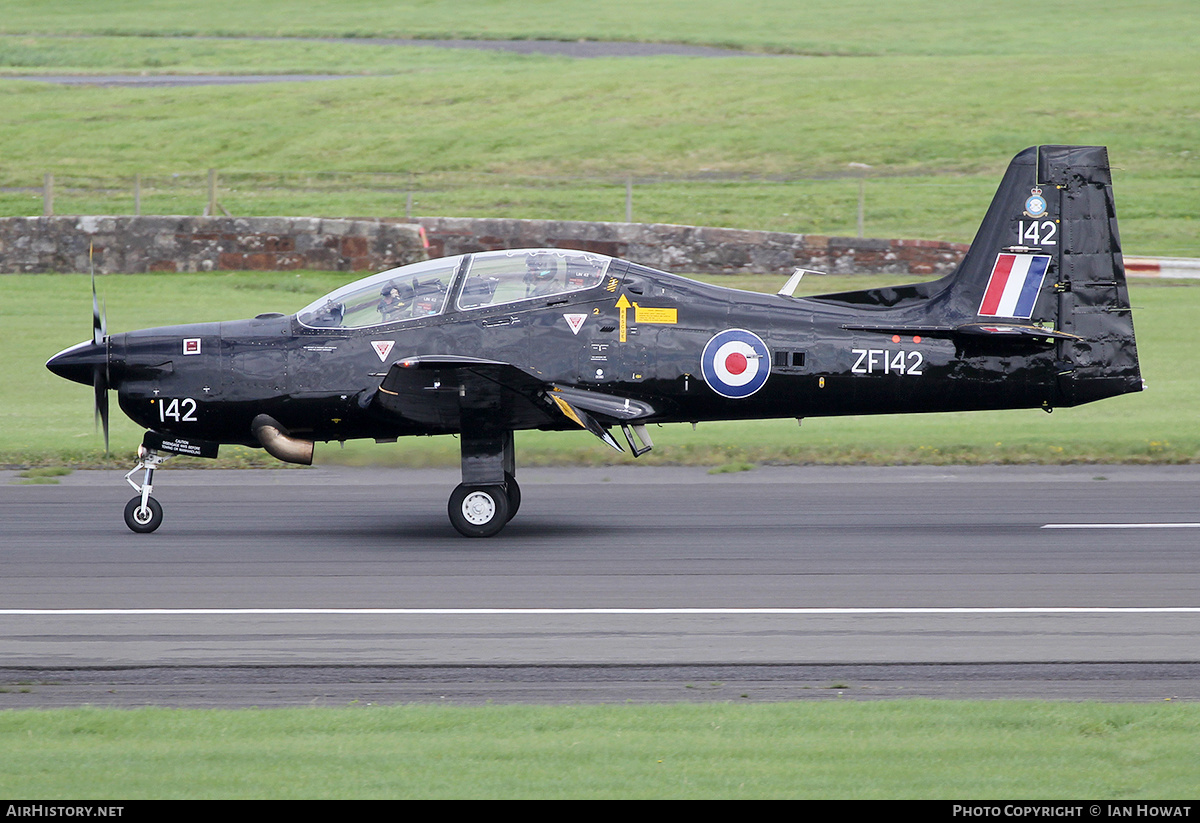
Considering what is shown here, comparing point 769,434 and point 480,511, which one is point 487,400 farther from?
point 769,434

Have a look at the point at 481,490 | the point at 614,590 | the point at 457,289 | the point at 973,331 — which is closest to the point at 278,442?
the point at 481,490

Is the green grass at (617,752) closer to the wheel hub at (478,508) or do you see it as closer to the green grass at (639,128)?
the wheel hub at (478,508)

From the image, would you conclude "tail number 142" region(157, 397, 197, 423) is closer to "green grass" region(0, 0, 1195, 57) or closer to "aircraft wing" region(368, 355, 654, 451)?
"aircraft wing" region(368, 355, 654, 451)

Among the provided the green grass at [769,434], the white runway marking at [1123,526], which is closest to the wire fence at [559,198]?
the green grass at [769,434]

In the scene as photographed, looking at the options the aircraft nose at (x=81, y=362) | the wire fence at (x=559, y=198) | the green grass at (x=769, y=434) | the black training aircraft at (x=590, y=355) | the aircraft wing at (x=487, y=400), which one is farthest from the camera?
the wire fence at (x=559, y=198)

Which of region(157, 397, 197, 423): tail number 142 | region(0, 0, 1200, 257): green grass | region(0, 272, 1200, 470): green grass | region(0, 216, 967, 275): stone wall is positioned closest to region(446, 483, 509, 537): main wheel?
region(157, 397, 197, 423): tail number 142

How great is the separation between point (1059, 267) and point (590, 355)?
4499 millimetres

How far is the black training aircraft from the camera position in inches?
498

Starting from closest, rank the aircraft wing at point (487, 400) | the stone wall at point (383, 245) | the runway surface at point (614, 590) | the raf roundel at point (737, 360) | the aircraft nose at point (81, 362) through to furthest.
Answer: the runway surface at point (614, 590) → the aircraft wing at point (487, 400) → the aircraft nose at point (81, 362) → the raf roundel at point (737, 360) → the stone wall at point (383, 245)

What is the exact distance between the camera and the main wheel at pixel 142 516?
42.2ft

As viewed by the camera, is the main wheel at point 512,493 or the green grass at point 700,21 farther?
the green grass at point 700,21

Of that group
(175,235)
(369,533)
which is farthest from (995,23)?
(369,533)

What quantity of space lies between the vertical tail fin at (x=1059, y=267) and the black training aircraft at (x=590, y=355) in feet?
0.07

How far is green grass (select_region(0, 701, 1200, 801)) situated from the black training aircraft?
17.8 ft
